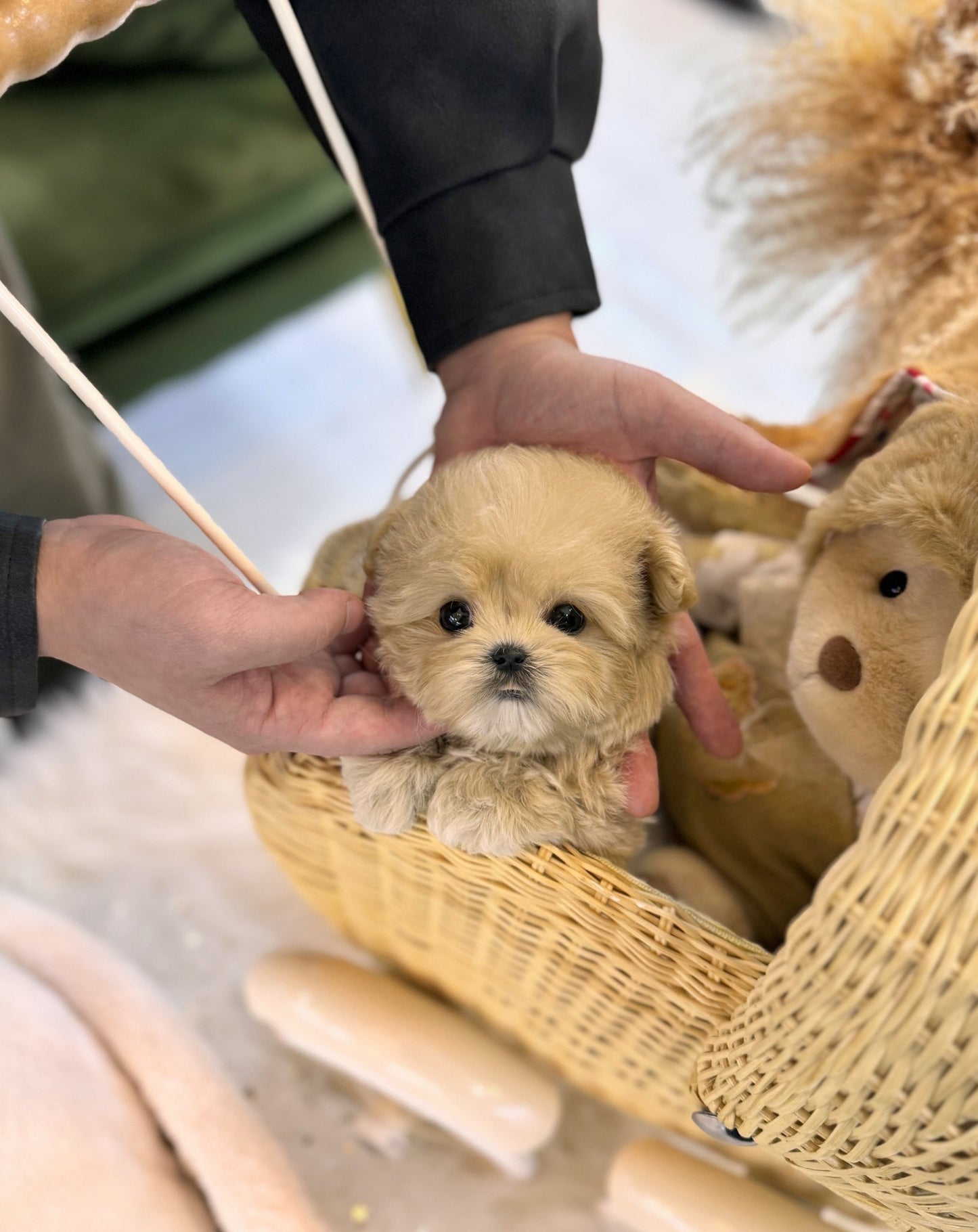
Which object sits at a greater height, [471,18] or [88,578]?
[471,18]

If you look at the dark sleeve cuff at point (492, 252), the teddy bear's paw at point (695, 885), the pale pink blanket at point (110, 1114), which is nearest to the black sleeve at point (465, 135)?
the dark sleeve cuff at point (492, 252)

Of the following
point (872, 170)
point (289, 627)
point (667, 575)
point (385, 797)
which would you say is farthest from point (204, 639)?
point (872, 170)

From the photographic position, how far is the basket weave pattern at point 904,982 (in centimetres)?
46

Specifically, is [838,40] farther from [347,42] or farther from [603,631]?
[603,631]

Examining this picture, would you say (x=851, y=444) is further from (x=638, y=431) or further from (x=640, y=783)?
(x=640, y=783)

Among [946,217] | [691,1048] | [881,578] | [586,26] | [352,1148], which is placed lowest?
[352,1148]

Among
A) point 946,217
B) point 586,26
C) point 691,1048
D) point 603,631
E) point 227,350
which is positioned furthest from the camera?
point 227,350

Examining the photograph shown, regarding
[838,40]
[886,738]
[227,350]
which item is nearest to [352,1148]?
[886,738]

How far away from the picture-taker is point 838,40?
3.65 feet

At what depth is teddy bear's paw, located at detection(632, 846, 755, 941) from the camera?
0.85 m

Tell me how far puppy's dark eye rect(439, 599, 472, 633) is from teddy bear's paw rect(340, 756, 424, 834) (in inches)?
4.7

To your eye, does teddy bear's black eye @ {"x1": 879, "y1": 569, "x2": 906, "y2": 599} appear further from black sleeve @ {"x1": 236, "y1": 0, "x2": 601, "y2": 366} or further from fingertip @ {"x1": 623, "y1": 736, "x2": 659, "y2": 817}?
black sleeve @ {"x1": 236, "y1": 0, "x2": 601, "y2": 366}

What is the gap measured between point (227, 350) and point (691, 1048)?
1.20 meters

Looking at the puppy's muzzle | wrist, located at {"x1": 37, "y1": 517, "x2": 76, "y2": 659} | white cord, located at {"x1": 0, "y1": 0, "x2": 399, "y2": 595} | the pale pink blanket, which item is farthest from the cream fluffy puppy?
the pale pink blanket
